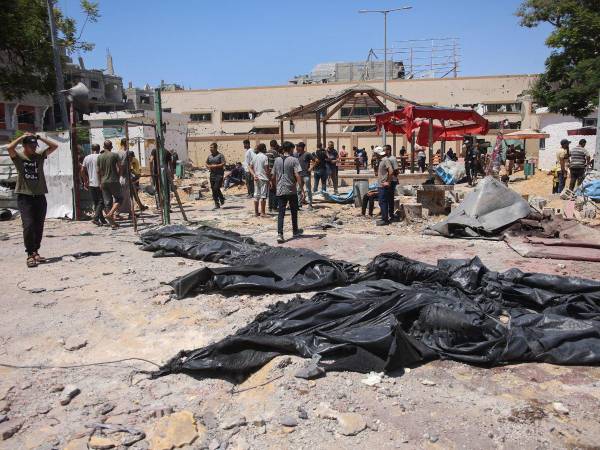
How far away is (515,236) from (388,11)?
2369cm

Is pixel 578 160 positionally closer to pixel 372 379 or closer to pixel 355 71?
pixel 372 379

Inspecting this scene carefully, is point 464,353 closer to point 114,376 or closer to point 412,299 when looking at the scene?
point 412,299

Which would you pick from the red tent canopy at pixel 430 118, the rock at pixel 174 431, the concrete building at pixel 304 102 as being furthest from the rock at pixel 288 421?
the concrete building at pixel 304 102

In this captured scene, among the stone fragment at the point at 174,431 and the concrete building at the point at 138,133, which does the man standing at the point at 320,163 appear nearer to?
the concrete building at the point at 138,133

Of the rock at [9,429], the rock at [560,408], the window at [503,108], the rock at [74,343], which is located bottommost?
the rock at [9,429]

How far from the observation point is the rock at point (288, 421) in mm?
3107

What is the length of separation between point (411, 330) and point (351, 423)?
4.17 feet

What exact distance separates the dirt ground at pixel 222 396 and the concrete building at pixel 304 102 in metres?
30.5

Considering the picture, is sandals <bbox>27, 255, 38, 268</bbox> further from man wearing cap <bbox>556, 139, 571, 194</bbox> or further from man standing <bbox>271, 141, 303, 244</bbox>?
man wearing cap <bbox>556, 139, 571, 194</bbox>

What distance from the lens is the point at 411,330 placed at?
4.15 metres

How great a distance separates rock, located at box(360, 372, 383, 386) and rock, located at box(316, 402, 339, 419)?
14.1 inches

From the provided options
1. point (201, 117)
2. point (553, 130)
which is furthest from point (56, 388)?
point (201, 117)

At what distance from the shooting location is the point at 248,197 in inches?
622

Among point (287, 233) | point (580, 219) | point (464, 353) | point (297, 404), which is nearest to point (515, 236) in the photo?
point (580, 219)
